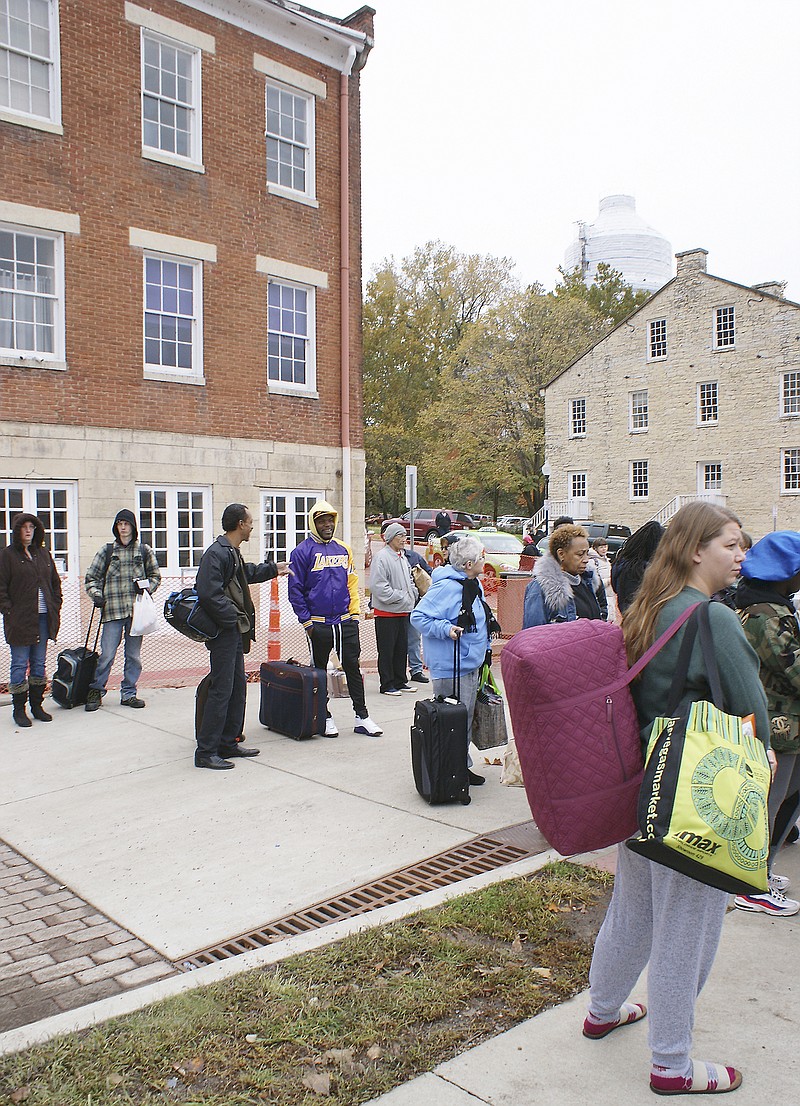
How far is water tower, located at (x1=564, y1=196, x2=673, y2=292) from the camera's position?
76.9 m

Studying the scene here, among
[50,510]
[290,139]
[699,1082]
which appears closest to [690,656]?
[699,1082]

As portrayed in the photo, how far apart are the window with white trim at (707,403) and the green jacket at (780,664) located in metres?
41.0

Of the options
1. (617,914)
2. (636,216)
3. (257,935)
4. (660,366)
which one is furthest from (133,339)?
(636,216)

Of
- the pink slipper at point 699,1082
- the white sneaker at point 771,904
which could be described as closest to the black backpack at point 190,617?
the white sneaker at point 771,904

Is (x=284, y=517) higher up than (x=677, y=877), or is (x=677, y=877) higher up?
(x=284, y=517)

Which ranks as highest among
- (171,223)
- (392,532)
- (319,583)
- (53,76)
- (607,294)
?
(607,294)

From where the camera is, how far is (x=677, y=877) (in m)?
2.73

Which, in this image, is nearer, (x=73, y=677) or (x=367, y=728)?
(x=367, y=728)

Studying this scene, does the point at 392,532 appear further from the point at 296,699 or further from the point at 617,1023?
the point at 617,1023

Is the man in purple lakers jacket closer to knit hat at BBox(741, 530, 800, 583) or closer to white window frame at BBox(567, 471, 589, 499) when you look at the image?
knit hat at BBox(741, 530, 800, 583)

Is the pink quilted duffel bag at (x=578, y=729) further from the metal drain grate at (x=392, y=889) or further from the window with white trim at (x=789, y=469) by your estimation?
the window with white trim at (x=789, y=469)

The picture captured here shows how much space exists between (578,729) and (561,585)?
11.1ft

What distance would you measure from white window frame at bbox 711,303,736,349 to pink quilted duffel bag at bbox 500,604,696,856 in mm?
43182

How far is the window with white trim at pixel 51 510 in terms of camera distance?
13273 millimetres
